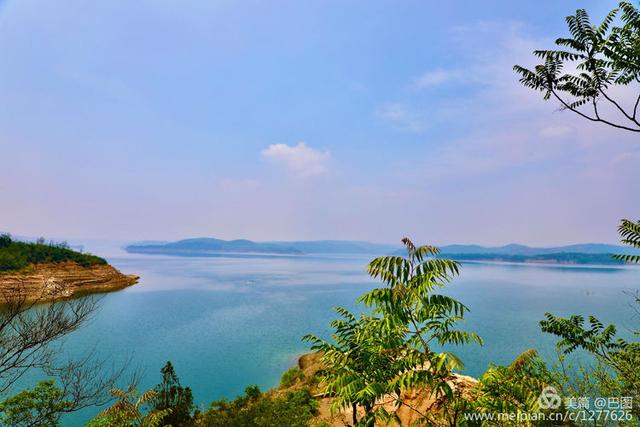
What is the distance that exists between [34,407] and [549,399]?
43.9 ft

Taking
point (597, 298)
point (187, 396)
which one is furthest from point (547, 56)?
point (597, 298)

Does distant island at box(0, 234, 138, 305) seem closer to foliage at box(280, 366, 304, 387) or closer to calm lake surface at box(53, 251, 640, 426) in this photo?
calm lake surface at box(53, 251, 640, 426)

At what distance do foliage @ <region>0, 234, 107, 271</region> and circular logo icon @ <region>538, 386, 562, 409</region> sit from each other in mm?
66912

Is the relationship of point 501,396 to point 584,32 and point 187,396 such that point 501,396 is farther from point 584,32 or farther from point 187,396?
point 187,396

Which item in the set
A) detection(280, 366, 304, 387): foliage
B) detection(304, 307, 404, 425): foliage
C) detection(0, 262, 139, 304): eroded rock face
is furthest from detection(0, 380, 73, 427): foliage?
detection(0, 262, 139, 304): eroded rock face

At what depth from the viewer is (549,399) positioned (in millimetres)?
5535

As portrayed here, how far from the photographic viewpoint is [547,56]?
6844mm

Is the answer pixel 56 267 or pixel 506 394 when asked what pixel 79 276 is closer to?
pixel 56 267

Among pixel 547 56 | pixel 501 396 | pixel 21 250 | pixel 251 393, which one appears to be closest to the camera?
pixel 501 396

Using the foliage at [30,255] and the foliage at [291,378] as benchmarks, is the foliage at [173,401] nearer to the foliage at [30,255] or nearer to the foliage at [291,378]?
the foliage at [291,378]

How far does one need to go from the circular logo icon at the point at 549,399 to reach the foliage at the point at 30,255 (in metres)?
66.9

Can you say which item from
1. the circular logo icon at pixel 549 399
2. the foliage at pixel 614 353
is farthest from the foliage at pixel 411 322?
the foliage at pixel 614 353

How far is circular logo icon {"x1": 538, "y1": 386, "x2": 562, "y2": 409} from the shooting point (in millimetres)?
5371

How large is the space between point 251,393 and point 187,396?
375 cm
